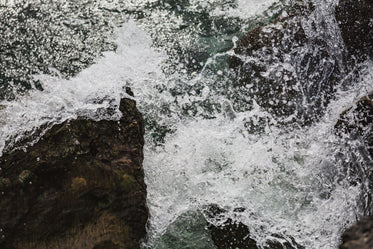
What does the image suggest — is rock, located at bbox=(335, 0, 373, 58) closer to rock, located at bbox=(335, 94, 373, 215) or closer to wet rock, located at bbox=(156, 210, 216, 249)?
rock, located at bbox=(335, 94, 373, 215)

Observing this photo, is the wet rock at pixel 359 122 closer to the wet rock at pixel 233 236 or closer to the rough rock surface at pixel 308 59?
the rough rock surface at pixel 308 59

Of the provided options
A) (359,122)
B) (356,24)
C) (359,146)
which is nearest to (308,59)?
(356,24)

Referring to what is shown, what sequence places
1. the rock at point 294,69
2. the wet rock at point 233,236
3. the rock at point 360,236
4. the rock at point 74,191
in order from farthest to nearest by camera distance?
the rock at point 294,69 < the wet rock at point 233,236 < the rock at point 74,191 < the rock at point 360,236

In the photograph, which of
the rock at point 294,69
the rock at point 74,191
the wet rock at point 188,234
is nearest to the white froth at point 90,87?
the rock at point 74,191

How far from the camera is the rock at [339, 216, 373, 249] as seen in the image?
2301 millimetres

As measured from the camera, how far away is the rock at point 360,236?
230 cm

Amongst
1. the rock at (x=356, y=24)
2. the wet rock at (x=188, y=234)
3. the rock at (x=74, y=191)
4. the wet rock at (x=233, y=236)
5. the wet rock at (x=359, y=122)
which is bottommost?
the wet rock at (x=188, y=234)

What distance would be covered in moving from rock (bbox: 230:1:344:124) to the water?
0.06 m

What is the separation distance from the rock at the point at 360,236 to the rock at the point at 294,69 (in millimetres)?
1414

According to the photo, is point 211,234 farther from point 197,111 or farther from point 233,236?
point 197,111

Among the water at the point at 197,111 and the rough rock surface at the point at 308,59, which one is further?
the rough rock surface at the point at 308,59

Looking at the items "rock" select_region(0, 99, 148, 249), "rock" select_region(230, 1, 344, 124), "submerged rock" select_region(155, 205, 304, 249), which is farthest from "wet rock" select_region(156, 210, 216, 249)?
"rock" select_region(230, 1, 344, 124)

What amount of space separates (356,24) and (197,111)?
1.89 meters

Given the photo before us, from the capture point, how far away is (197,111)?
12.9ft
